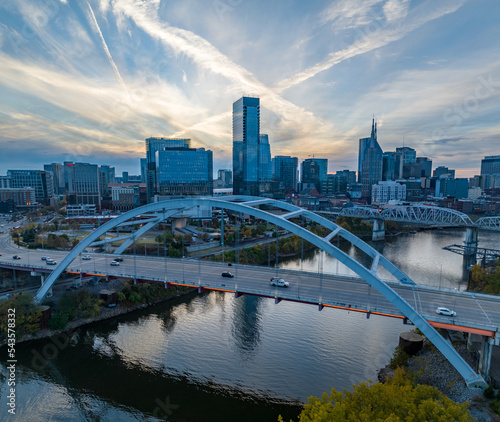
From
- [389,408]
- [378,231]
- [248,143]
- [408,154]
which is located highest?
[408,154]

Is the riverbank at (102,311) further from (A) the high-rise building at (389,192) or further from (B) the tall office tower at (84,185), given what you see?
(A) the high-rise building at (389,192)

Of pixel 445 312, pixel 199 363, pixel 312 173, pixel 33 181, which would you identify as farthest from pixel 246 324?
pixel 312 173

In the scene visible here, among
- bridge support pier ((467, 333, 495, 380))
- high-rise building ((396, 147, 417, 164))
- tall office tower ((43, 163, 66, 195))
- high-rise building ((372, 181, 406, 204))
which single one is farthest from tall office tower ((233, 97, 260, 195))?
high-rise building ((396, 147, 417, 164))

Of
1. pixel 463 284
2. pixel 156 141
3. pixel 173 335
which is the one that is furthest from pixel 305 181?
pixel 173 335

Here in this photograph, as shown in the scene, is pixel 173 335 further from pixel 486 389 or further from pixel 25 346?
pixel 486 389

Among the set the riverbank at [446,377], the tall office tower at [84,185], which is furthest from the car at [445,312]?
the tall office tower at [84,185]

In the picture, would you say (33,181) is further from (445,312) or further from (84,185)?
(445,312)

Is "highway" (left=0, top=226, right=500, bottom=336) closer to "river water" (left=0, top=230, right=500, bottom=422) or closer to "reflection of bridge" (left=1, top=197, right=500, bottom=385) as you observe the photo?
"reflection of bridge" (left=1, top=197, right=500, bottom=385)
